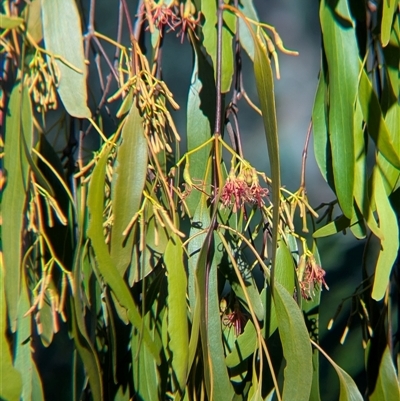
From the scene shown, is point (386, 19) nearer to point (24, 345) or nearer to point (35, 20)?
point (35, 20)

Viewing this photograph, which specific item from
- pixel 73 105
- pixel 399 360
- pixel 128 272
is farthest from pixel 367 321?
pixel 73 105

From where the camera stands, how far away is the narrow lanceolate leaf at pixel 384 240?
0.53 m

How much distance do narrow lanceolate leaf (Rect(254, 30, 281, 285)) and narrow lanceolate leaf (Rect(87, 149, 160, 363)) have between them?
13 cm

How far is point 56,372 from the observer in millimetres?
796

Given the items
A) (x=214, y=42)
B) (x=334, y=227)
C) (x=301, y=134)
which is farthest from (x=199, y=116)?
(x=301, y=134)

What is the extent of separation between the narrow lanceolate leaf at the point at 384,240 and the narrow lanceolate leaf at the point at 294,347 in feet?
0.24

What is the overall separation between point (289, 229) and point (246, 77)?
1.15 feet

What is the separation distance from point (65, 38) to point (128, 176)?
0.14 metres

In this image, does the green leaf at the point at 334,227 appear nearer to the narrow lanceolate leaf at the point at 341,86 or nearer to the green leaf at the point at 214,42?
the narrow lanceolate leaf at the point at 341,86

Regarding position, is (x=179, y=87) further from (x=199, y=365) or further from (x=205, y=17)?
(x=199, y=365)

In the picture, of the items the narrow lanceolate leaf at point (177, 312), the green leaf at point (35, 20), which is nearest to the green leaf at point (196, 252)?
the narrow lanceolate leaf at point (177, 312)

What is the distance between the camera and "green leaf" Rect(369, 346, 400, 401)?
66cm

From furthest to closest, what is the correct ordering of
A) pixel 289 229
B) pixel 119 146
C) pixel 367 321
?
pixel 367 321
pixel 289 229
pixel 119 146

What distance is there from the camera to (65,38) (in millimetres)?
519
